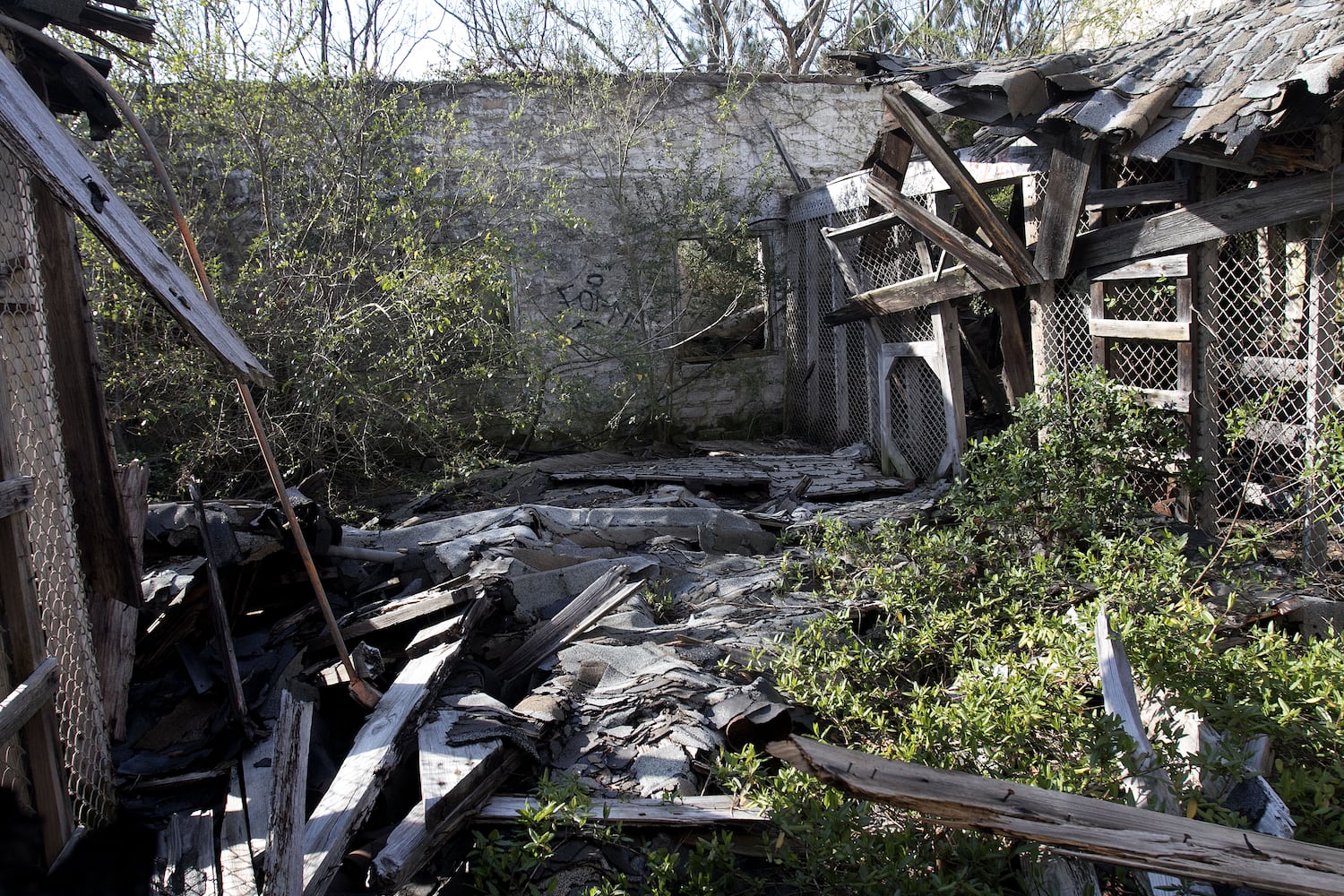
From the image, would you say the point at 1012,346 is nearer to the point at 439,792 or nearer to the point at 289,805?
the point at 439,792

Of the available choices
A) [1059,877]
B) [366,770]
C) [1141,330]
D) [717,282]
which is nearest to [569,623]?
[366,770]

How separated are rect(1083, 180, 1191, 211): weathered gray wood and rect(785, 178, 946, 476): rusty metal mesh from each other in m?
1.86

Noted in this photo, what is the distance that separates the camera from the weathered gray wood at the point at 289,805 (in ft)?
9.08

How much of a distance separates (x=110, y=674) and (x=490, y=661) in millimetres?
1715

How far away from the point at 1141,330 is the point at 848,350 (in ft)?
12.8

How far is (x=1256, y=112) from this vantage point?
15.2 ft

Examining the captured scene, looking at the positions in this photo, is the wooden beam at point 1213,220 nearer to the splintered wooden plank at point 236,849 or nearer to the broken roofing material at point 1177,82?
the broken roofing material at point 1177,82

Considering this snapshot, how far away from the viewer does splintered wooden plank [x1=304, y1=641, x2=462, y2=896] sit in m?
3.03

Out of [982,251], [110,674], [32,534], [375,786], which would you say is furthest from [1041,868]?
[982,251]

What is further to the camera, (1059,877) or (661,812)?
(661,812)

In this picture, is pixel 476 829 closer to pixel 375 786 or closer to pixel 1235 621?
pixel 375 786

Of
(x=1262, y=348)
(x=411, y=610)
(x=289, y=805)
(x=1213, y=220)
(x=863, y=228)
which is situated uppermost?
(x=863, y=228)

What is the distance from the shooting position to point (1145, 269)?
6023 millimetres

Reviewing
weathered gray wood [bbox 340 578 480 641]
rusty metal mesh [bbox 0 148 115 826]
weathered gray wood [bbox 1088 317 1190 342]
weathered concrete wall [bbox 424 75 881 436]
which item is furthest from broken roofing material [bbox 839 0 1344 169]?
rusty metal mesh [bbox 0 148 115 826]
